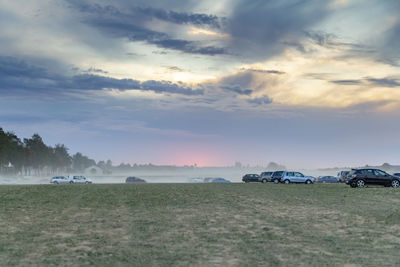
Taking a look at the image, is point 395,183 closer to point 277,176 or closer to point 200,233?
point 277,176

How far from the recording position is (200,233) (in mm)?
18031

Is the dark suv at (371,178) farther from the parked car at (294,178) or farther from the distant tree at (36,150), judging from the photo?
the distant tree at (36,150)

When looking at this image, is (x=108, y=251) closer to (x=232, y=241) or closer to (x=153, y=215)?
(x=232, y=241)

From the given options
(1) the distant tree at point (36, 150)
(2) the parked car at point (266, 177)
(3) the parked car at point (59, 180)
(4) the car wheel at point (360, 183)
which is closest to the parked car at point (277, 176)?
(2) the parked car at point (266, 177)

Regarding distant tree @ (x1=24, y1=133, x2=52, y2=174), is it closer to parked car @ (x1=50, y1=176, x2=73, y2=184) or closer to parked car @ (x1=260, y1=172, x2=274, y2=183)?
parked car @ (x1=50, y1=176, x2=73, y2=184)

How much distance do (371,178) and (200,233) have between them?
32.6m

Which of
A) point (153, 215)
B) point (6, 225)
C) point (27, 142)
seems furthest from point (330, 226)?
point (27, 142)

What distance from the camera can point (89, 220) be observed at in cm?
2150

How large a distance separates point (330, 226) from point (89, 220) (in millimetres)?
11206

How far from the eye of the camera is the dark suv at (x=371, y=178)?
45406 mm

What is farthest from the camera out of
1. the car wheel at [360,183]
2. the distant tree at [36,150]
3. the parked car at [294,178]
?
the distant tree at [36,150]

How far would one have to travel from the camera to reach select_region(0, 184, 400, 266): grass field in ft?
45.6

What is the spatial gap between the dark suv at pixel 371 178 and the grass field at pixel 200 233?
17491mm

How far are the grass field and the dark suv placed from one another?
17.5 m
